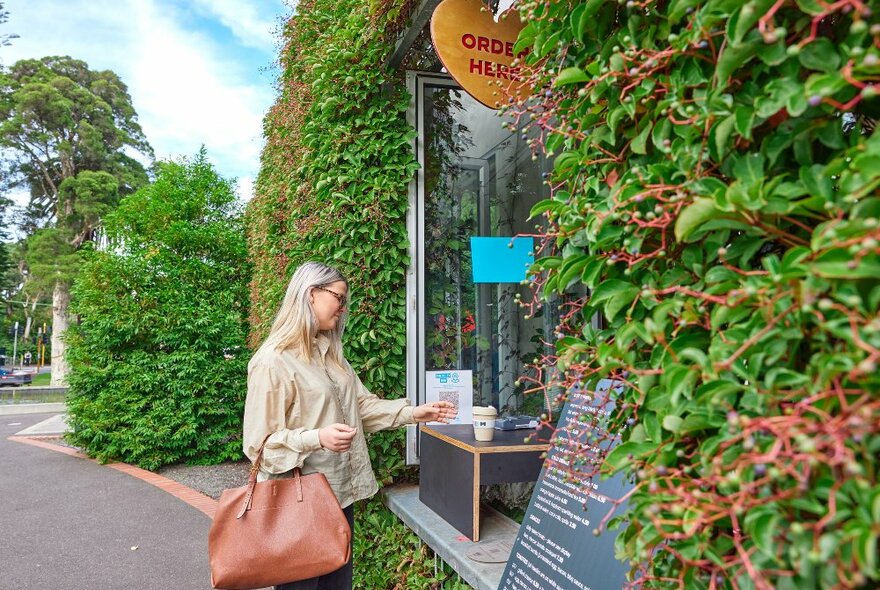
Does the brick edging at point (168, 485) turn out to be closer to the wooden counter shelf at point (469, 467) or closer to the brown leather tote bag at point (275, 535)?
the wooden counter shelf at point (469, 467)

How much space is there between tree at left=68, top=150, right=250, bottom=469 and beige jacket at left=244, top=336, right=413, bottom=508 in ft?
20.2

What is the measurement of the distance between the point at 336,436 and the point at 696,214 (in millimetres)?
1839

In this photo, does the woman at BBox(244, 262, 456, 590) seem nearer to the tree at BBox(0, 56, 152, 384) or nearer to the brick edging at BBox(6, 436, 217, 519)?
the brick edging at BBox(6, 436, 217, 519)

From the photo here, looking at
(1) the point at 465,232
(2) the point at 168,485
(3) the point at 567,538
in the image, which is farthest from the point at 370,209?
(2) the point at 168,485

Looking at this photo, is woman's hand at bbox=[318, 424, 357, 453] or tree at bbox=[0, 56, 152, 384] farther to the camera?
tree at bbox=[0, 56, 152, 384]

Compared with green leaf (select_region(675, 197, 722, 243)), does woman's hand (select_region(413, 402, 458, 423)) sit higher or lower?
lower

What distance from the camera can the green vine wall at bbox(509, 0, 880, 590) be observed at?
2.11 feet

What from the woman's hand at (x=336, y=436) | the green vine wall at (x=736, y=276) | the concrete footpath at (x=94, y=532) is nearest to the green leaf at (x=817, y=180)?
the green vine wall at (x=736, y=276)

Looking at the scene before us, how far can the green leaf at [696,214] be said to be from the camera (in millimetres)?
816

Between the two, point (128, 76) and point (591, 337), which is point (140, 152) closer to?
point (128, 76)

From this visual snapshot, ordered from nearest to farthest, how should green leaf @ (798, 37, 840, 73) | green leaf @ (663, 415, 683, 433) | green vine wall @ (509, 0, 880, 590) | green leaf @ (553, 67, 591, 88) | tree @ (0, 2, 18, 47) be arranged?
green vine wall @ (509, 0, 880, 590) → green leaf @ (798, 37, 840, 73) → green leaf @ (663, 415, 683, 433) → green leaf @ (553, 67, 591, 88) → tree @ (0, 2, 18, 47)

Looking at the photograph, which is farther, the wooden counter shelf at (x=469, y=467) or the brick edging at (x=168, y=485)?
the brick edging at (x=168, y=485)

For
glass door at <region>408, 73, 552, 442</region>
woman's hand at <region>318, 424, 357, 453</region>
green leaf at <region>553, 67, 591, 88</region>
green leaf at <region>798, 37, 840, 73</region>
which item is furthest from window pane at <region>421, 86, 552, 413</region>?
green leaf at <region>798, 37, 840, 73</region>

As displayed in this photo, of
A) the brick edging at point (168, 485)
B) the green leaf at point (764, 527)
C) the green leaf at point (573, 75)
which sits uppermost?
the green leaf at point (573, 75)
